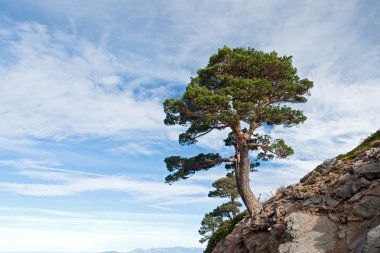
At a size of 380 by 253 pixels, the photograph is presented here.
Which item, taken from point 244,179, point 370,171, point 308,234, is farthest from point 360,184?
point 244,179

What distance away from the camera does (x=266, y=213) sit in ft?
59.2

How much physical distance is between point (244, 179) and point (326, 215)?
29.1 ft

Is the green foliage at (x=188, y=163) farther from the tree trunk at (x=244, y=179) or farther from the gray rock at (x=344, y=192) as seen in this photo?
the gray rock at (x=344, y=192)

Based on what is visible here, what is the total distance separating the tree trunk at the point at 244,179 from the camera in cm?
2214

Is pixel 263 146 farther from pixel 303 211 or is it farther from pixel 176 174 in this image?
pixel 303 211

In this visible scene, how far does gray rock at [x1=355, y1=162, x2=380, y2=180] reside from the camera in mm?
14227

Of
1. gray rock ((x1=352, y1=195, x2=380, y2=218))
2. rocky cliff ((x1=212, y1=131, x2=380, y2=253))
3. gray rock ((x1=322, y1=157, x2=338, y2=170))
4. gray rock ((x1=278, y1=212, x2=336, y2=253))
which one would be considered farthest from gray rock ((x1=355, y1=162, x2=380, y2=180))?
gray rock ((x1=322, y1=157, x2=338, y2=170))

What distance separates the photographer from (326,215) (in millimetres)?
14359

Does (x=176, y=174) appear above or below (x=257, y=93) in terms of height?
below

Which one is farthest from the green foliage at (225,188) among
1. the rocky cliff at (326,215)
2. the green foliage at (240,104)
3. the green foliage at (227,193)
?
the rocky cliff at (326,215)

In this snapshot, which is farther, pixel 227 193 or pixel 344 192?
pixel 227 193

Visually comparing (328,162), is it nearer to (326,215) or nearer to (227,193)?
(326,215)

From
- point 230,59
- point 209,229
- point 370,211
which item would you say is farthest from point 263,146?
point 209,229

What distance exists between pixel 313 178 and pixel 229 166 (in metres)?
7.71
